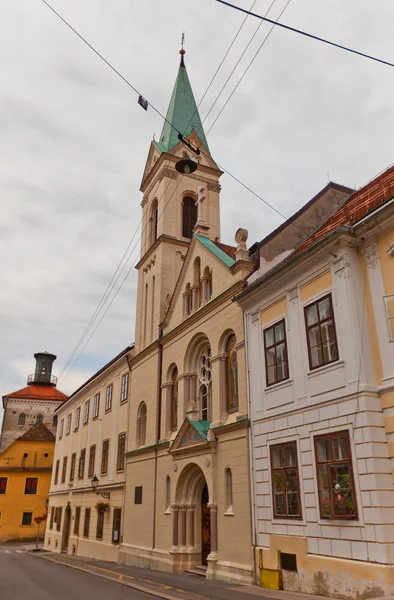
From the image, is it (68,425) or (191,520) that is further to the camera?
(68,425)

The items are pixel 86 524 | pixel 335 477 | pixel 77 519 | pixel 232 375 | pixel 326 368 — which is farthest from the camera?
pixel 77 519

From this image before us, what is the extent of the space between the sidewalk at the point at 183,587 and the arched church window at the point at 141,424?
6.10 metres

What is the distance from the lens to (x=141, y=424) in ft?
86.6

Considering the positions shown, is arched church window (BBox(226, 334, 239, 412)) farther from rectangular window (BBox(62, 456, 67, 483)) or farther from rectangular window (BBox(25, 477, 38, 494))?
rectangular window (BBox(25, 477, 38, 494))

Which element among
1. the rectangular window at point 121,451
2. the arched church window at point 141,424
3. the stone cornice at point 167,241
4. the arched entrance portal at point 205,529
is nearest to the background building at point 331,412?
the arched entrance portal at point 205,529

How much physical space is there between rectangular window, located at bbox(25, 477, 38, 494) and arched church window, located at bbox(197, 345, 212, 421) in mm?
38290

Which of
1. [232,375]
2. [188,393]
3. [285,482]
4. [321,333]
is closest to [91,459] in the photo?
[188,393]

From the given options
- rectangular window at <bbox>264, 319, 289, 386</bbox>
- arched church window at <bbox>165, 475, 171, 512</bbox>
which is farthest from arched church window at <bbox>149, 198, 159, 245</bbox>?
rectangular window at <bbox>264, 319, 289, 386</bbox>

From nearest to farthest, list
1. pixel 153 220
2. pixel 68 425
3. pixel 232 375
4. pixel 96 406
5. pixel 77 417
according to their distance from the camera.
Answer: pixel 232 375 < pixel 153 220 < pixel 96 406 < pixel 77 417 < pixel 68 425

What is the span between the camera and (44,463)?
53.6m

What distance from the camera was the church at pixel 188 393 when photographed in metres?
17.1

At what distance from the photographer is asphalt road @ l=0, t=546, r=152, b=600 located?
1346 centimetres

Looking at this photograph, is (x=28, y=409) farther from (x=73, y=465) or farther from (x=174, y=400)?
(x=174, y=400)

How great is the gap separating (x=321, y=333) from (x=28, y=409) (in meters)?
57.9
